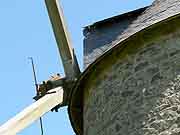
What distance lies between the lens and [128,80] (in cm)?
744

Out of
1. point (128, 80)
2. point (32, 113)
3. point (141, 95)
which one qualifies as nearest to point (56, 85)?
point (32, 113)

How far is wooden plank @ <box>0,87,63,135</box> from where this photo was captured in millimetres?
7191

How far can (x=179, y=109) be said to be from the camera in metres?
6.84

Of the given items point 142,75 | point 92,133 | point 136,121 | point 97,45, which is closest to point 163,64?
point 142,75

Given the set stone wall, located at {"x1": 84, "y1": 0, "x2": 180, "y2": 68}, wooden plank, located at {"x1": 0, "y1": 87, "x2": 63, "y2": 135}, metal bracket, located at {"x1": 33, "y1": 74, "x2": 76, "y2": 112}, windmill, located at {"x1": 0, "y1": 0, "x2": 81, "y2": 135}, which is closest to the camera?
wooden plank, located at {"x1": 0, "y1": 87, "x2": 63, "y2": 135}

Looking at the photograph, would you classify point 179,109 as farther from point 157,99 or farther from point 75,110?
point 75,110

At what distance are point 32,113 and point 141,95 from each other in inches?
62.6

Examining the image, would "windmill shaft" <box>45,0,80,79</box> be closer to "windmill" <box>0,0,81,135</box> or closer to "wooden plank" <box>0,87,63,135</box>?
"windmill" <box>0,0,81,135</box>

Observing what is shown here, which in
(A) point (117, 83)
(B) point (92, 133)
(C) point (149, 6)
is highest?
(C) point (149, 6)

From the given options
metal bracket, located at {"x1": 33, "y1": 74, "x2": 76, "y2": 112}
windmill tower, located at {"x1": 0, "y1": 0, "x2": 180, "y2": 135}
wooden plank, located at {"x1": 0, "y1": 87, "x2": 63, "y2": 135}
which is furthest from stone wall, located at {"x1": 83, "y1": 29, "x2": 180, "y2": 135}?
metal bracket, located at {"x1": 33, "y1": 74, "x2": 76, "y2": 112}

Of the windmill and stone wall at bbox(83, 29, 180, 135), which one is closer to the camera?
stone wall at bbox(83, 29, 180, 135)

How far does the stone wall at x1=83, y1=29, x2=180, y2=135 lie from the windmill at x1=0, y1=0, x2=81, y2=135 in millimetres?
737

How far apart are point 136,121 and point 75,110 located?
6.00 ft

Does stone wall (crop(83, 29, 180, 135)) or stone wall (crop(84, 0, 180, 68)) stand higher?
stone wall (crop(84, 0, 180, 68))
